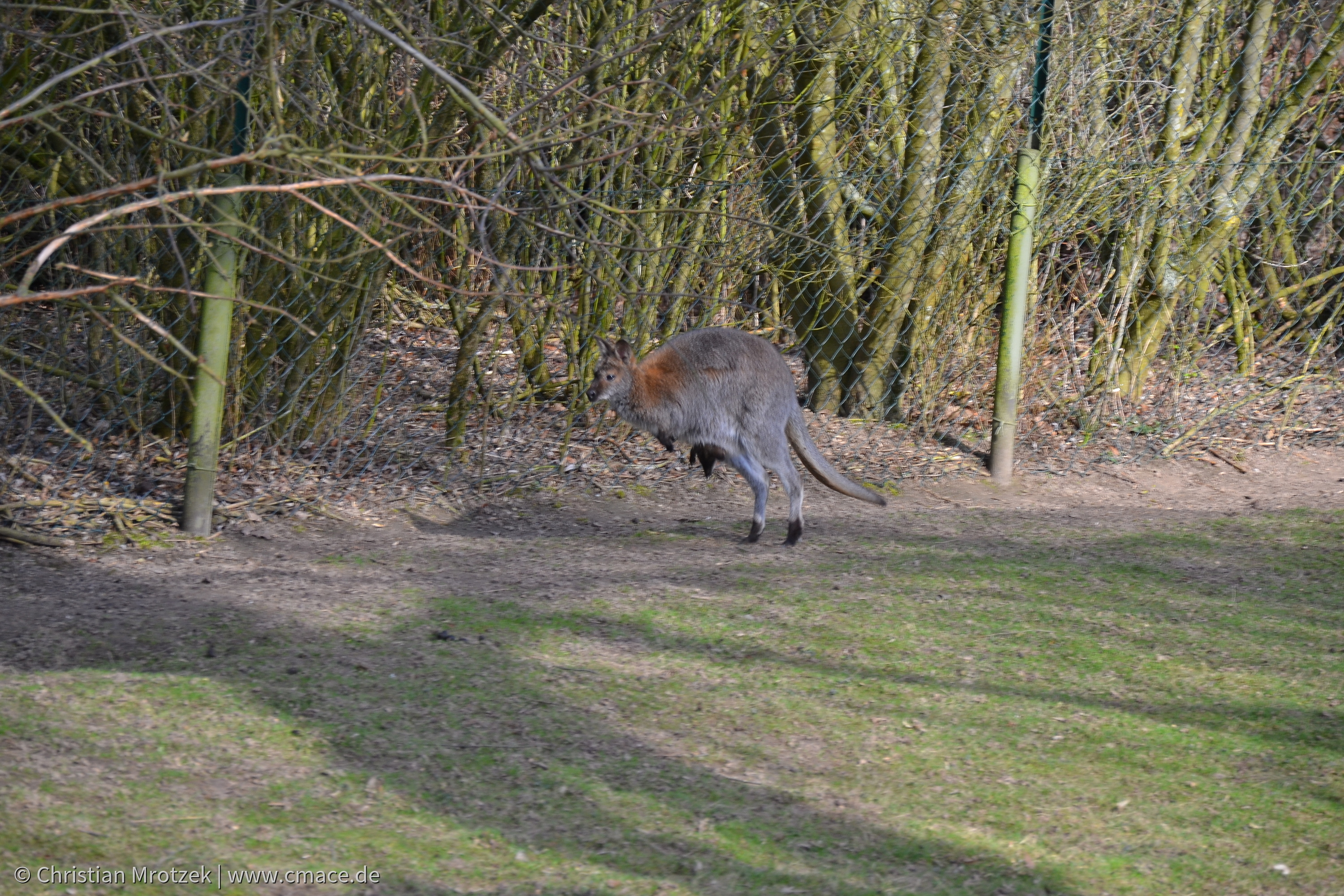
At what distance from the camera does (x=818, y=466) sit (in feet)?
19.1

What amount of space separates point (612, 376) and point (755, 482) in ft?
2.62

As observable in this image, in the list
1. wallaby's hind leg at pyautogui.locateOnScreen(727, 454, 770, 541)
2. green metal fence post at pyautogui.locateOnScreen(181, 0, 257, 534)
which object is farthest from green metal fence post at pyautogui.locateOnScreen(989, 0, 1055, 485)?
green metal fence post at pyautogui.locateOnScreen(181, 0, 257, 534)

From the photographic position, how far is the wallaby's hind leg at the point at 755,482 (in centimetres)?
540

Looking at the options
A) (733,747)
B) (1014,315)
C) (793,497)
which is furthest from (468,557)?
(1014,315)

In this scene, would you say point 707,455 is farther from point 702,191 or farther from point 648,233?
point 702,191

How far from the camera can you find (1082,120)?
7035 millimetres

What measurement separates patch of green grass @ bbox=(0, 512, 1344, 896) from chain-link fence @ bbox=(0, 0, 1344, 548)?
119cm

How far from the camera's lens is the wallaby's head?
5.69 metres

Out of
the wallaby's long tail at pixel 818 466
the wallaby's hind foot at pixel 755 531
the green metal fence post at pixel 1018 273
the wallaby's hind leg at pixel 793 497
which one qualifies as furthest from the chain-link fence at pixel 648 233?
the wallaby's hind foot at pixel 755 531

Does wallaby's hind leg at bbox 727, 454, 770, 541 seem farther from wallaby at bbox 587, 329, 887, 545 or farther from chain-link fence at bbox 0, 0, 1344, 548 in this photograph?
chain-link fence at bbox 0, 0, 1344, 548

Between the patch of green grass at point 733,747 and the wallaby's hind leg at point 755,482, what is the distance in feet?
2.10

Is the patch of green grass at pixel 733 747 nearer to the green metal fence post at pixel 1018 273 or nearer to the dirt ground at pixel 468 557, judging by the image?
the dirt ground at pixel 468 557

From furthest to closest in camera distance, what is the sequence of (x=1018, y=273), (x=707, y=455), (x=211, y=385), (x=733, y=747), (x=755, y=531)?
(x=1018, y=273) → (x=707, y=455) → (x=755, y=531) → (x=211, y=385) → (x=733, y=747)

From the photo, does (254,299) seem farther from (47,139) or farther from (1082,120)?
(1082,120)
